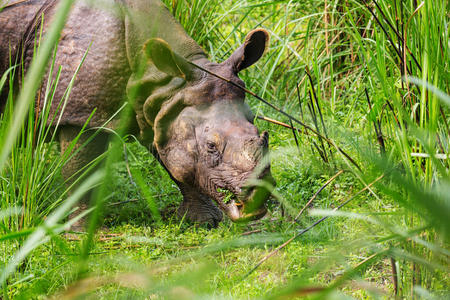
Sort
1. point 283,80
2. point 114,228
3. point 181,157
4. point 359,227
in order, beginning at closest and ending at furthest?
1. point 359,227
2. point 181,157
3. point 114,228
4. point 283,80

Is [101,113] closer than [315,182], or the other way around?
[101,113]

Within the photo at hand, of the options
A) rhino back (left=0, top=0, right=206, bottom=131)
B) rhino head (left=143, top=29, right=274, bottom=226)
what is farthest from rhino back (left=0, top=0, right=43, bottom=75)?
rhino head (left=143, top=29, right=274, bottom=226)

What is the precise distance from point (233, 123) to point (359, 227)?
0.95 meters

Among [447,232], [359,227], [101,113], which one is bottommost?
[359,227]

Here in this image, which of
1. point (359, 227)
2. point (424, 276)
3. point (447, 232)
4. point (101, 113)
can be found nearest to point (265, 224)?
point (359, 227)

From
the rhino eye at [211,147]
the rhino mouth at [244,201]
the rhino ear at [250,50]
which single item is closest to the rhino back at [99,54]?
the rhino ear at [250,50]

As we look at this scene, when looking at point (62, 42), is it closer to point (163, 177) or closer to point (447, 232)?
point (163, 177)

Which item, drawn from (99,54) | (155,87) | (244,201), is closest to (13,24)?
(99,54)

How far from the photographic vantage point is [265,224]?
3.88m

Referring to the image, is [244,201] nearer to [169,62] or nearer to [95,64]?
[169,62]

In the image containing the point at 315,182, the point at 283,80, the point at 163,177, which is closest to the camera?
the point at 315,182

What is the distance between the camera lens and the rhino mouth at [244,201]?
3232 mm

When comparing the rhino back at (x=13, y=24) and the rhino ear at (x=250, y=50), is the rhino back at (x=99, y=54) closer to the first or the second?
the rhino back at (x=13, y=24)

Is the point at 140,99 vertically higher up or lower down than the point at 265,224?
higher up
